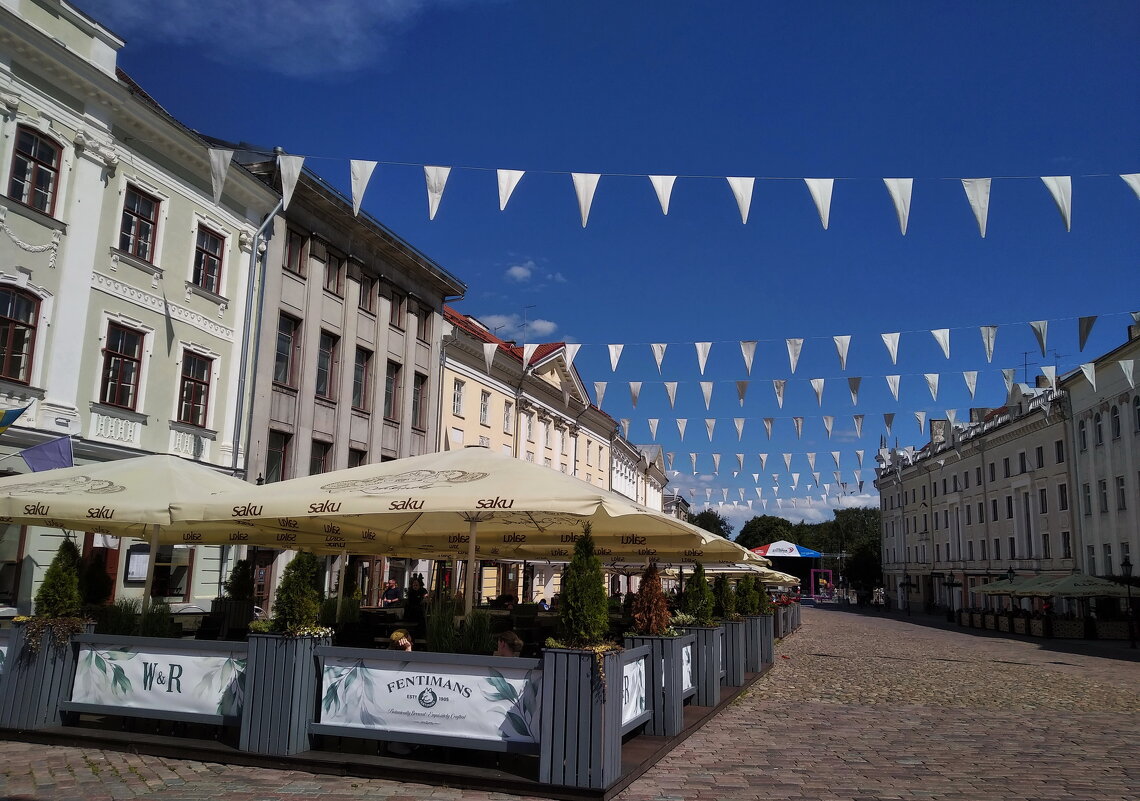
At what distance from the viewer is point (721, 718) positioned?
11.4 m

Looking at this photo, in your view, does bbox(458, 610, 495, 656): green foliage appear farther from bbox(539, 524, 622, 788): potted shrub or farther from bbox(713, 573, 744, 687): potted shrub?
bbox(713, 573, 744, 687): potted shrub

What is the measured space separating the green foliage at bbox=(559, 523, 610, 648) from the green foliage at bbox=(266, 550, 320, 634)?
2.41 metres

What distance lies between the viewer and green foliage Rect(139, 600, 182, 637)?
8859 mm

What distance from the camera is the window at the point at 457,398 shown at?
32281 mm

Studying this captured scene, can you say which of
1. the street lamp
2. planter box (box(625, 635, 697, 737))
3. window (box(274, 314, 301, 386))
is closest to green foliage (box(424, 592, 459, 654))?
planter box (box(625, 635, 697, 737))

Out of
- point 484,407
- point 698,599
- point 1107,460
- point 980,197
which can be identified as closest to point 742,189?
point 980,197

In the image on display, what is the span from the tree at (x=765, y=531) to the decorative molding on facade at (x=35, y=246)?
110 metres

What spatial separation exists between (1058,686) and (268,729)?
49.9ft

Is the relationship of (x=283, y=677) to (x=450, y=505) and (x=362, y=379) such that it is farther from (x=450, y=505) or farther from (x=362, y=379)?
(x=362, y=379)

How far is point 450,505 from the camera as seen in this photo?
797 centimetres

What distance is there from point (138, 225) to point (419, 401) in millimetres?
12931

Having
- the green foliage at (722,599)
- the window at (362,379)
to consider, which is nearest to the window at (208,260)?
the window at (362,379)

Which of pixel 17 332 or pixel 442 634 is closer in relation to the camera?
pixel 442 634

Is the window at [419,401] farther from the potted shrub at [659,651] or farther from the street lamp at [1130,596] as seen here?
the street lamp at [1130,596]
